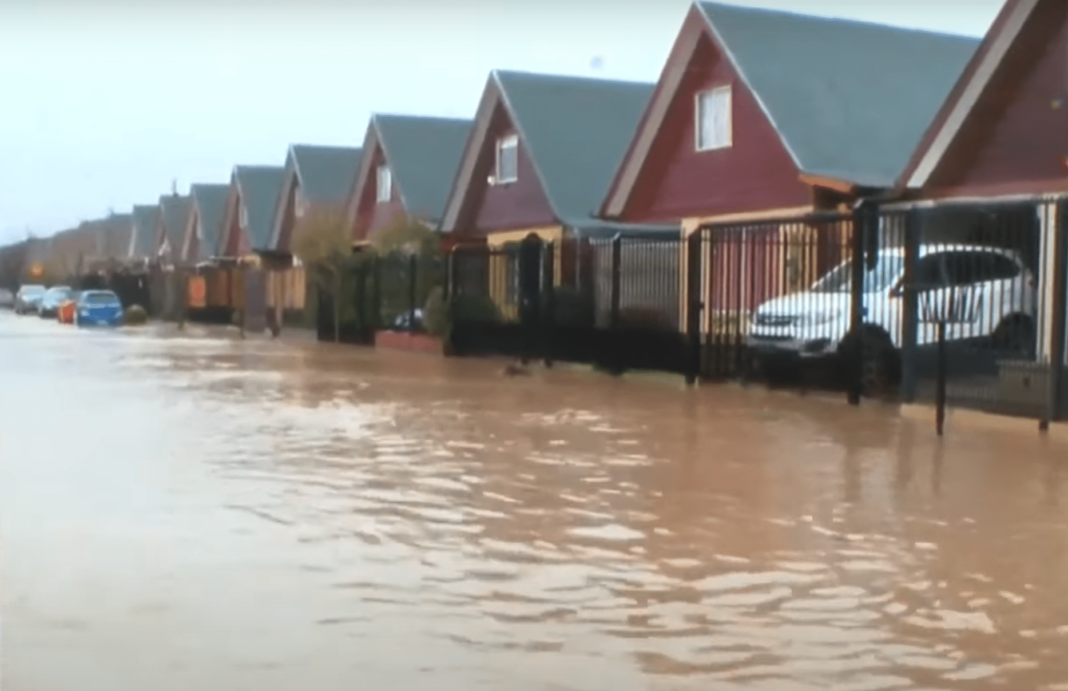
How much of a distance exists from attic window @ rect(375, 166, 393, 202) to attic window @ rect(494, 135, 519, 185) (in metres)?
7.35

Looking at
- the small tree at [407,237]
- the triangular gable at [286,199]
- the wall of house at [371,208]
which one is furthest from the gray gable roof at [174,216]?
the small tree at [407,237]

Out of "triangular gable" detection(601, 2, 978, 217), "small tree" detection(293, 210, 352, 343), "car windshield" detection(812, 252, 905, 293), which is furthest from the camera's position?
"small tree" detection(293, 210, 352, 343)

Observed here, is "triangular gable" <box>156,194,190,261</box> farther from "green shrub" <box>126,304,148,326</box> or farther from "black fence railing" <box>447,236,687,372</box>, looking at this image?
"black fence railing" <box>447,236,687,372</box>

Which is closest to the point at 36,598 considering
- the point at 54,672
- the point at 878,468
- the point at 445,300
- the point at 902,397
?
the point at 54,672

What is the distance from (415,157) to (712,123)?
1500 cm

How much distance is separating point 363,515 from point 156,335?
33796 mm

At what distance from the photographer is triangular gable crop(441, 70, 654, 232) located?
3005cm

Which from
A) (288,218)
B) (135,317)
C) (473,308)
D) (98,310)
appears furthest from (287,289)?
(473,308)

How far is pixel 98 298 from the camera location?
5100cm

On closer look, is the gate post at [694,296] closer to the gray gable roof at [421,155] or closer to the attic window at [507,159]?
the attic window at [507,159]

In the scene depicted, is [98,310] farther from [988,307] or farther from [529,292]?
[988,307]

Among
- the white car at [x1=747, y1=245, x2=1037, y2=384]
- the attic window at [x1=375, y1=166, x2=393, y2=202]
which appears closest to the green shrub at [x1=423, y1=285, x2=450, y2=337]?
the white car at [x1=747, y1=245, x2=1037, y2=384]

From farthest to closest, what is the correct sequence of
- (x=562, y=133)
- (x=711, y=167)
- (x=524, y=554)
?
(x=562, y=133), (x=711, y=167), (x=524, y=554)

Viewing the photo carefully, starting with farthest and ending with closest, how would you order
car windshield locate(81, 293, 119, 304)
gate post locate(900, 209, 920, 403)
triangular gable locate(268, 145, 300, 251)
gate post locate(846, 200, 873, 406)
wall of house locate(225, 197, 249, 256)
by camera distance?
wall of house locate(225, 197, 249, 256) → car windshield locate(81, 293, 119, 304) → triangular gable locate(268, 145, 300, 251) → gate post locate(846, 200, 873, 406) → gate post locate(900, 209, 920, 403)
